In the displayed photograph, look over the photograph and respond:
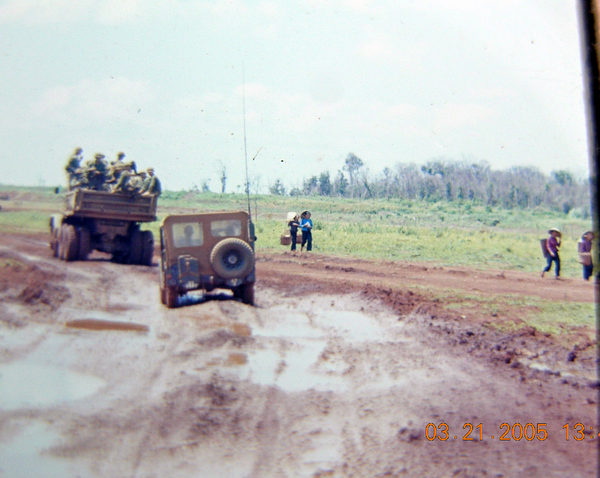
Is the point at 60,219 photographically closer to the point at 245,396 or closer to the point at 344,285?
the point at 344,285

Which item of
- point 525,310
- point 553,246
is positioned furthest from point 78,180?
point 553,246

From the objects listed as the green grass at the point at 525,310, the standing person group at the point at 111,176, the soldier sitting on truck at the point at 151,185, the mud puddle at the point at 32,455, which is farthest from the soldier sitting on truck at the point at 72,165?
the mud puddle at the point at 32,455

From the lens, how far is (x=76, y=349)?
8258mm

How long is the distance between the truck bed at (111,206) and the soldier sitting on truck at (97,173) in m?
0.71

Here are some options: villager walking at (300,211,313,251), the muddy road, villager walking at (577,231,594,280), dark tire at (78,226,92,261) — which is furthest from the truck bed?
villager walking at (577,231,594,280)

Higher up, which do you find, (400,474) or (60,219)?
(60,219)

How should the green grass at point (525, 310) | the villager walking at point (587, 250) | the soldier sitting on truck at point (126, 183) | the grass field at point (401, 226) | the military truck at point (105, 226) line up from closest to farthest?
1. the green grass at point (525, 310)
2. the villager walking at point (587, 250)
3. the military truck at point (105, 226)
4. the soldier sitting on truck at point (126, 183)
5. the grass field at point (401, 226)

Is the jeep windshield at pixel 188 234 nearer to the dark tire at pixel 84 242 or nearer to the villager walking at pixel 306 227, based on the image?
the dark tire at pixel 84 242

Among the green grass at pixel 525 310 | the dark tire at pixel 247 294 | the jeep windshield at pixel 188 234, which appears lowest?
the green grass at pixel 525 310

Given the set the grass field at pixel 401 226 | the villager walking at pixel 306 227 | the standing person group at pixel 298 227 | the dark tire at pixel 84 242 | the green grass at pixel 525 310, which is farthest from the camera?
the standing person group at pixel 298 227

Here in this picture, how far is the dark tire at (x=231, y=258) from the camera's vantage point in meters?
10.7

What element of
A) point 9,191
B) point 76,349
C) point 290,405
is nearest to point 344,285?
point 76,349

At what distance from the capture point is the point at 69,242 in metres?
15.8

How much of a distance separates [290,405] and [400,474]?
174 centimetres
